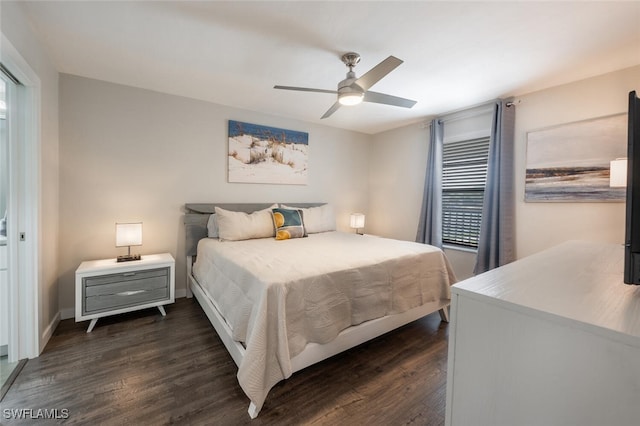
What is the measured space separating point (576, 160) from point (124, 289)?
4.55 m

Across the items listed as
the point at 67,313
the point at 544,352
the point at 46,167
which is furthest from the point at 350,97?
the point at 67,313

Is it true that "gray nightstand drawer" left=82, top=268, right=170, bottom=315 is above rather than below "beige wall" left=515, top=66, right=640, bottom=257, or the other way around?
below

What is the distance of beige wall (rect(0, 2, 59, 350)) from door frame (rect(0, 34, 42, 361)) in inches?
2.5

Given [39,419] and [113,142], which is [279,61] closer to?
[113,142]

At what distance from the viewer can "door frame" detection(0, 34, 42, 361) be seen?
1838 millimetres

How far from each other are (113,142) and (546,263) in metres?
3.78

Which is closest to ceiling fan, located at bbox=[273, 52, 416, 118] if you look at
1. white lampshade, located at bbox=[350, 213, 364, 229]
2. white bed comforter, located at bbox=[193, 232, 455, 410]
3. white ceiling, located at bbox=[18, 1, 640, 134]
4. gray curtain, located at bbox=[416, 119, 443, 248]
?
white ceiling, located at bbox=[18, 1, 640, 134]

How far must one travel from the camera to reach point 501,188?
3025mm

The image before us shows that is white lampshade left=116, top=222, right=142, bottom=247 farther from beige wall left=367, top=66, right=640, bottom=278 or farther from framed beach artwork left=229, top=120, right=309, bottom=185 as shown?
beige wall left=367, top=66, right=640, bottom=278

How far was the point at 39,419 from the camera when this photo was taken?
1417 millimetres

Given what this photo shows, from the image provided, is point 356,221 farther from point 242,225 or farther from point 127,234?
point 127,234

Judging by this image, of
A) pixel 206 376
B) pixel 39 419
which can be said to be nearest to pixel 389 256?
pixel 206 376

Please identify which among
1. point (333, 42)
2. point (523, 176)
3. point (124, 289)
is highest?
point (333, 42)

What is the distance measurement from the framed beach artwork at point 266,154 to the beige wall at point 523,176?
1705 millimetres
